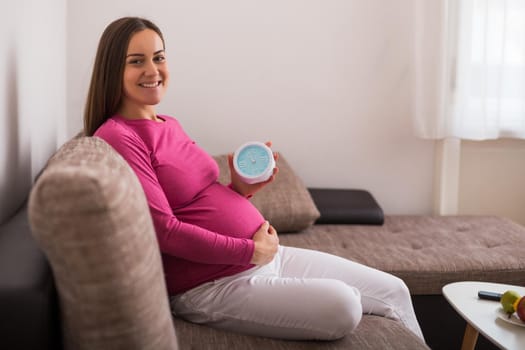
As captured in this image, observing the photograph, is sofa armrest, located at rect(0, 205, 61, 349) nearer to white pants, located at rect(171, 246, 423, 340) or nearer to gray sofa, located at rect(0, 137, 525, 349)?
gray sofa, located at rect(0, 137, 525, 349)

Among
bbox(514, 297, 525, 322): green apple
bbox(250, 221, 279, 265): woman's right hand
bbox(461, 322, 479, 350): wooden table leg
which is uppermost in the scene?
bbox(250, 221, 279, 265): woman's right hand

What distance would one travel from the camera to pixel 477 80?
3080 mm

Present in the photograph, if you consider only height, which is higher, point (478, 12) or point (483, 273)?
point (478, 12)

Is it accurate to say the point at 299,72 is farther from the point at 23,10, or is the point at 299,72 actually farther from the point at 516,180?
the point at 23,10

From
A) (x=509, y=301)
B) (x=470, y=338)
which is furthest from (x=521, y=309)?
(x=470, y=338)

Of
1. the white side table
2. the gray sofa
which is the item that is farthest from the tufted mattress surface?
the gray sofa

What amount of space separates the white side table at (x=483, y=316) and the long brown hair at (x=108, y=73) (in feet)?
3.53

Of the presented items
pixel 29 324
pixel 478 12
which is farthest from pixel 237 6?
pixel 29 324

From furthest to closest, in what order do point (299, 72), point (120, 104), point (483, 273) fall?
1. point (299, 72)
2. point (483, 273)
3. point (120, 104)

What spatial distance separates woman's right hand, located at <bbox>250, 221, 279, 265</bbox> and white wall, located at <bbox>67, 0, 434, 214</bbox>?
56.5 inches

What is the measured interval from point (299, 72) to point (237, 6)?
403 millimetres

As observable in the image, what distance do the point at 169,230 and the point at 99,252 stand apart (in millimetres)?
524

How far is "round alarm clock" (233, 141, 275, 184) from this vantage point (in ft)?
5.91

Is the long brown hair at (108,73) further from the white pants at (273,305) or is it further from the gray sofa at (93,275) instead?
the white pants at (273,305)
